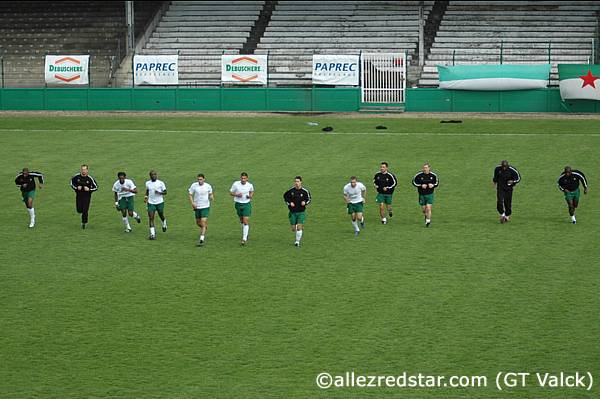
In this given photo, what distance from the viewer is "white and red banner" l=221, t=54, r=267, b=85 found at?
189 feet

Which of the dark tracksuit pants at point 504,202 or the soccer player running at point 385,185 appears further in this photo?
the dark tracksuit pants at point 504,202

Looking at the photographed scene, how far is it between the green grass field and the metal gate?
13491 mm

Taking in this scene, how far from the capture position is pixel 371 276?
2538cm

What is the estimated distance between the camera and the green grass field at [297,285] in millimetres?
19062

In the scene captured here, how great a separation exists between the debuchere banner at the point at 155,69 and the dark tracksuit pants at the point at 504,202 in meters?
30.2

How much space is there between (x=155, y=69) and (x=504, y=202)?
31402 mm

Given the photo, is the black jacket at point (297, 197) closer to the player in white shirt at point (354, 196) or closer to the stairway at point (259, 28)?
the player in white shirt at point (354, 196)

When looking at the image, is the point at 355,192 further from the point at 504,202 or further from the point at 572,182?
the point at 572,182

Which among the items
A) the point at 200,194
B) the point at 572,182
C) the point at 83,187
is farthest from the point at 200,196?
the point at 572,182

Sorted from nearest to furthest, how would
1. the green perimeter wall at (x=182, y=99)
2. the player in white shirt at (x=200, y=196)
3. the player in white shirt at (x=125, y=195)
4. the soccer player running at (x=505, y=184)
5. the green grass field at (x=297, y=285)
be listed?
the green grass field at (x=297, y=285)
the player in white shirt at (x=200, y=196)
the player in white shirt at (x=125, y=195)
the soccer player running at (x=505, y=184)
the green perimeter wall at (x=182, y=99)

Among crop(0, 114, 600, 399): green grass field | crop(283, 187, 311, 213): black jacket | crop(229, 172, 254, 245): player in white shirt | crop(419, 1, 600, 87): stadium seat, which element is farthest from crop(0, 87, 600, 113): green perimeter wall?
crop(283, 187, 311, 213): black jacket

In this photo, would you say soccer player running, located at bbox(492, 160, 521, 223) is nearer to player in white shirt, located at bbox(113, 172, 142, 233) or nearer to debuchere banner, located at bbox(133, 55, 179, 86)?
player in white shirt, located at bbox(113, 172, 142, 233)

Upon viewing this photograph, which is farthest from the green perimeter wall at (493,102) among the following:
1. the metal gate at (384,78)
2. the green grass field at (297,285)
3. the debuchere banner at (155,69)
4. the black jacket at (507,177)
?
the black jacket at (507,177)

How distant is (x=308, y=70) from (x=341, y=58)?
16.9 feet
